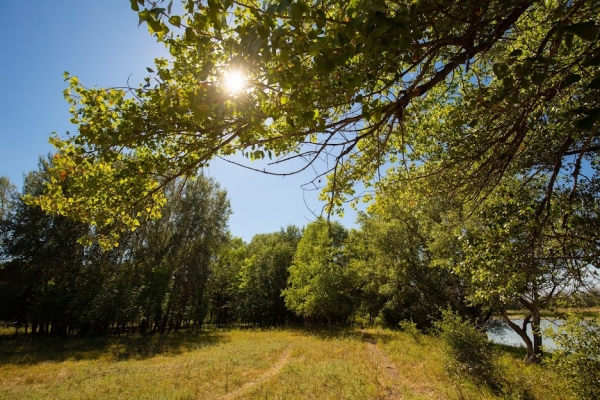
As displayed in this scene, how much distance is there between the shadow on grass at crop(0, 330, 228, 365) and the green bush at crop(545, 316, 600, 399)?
1934cm

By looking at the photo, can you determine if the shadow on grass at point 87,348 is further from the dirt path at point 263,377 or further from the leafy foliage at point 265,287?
the leafy foliage at point 265,287

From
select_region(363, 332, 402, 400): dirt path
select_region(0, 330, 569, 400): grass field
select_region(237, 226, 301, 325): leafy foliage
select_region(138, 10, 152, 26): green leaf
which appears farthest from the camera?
select_region(237, 226, 301, 325): leafy foliage

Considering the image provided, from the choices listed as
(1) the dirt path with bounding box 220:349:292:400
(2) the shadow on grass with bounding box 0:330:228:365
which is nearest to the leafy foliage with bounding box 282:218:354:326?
(2) the shadow on grass with bounding box 0:330:228:365

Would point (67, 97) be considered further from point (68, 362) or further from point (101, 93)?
point (68, 362)

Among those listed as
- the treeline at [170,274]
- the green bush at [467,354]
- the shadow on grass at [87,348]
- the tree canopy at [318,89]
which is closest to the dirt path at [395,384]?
the green bush at [467,354]

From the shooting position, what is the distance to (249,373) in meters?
13.1

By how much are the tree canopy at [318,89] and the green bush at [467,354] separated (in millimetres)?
7411

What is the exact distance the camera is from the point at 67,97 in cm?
354

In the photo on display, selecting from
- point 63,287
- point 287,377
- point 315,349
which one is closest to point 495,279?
point 287,377

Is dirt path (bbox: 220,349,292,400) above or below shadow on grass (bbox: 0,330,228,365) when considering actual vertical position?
above

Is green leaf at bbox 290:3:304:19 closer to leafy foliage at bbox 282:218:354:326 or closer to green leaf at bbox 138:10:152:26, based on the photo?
green leaf at bbox 138:10:152:26

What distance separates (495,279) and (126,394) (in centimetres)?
1216

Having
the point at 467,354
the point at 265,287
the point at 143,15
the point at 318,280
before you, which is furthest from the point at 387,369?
the point at 265,287

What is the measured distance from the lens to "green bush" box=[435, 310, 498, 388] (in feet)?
33.5
